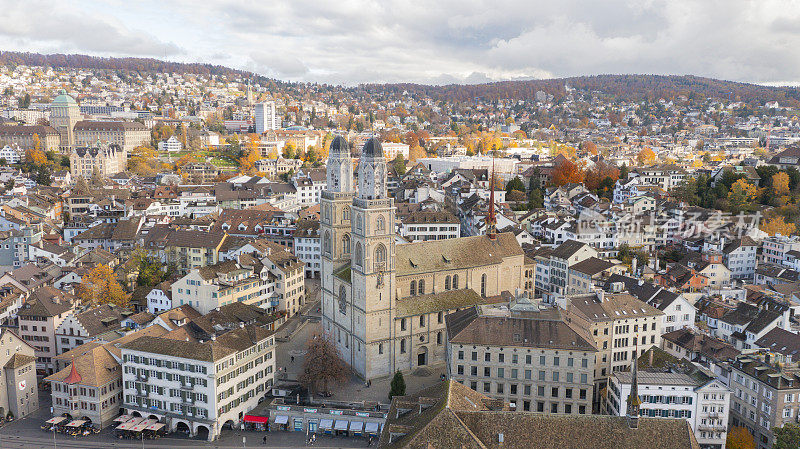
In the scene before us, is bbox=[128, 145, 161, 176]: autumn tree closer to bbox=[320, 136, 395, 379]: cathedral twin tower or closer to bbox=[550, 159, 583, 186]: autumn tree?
bbox=[550, 159, 583, 186]: autumn tree

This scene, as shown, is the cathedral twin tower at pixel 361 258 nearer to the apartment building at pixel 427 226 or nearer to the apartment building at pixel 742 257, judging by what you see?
the apartment building at pixel 427 226

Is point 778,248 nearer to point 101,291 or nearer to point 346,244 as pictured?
point 346,244

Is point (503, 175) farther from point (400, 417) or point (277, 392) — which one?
point (400, 417)

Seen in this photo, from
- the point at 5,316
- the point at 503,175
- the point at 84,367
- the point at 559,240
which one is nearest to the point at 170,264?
the point at 5,316

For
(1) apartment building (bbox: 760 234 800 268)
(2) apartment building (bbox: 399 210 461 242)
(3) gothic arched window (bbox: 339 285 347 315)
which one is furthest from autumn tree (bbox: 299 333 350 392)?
(1) apartment building (bbox: 760 234 800 268)

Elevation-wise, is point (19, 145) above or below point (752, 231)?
above

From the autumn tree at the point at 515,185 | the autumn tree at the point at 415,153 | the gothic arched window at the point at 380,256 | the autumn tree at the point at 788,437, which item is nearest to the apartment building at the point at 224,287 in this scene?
the gothic arched window at the point at 380,256
